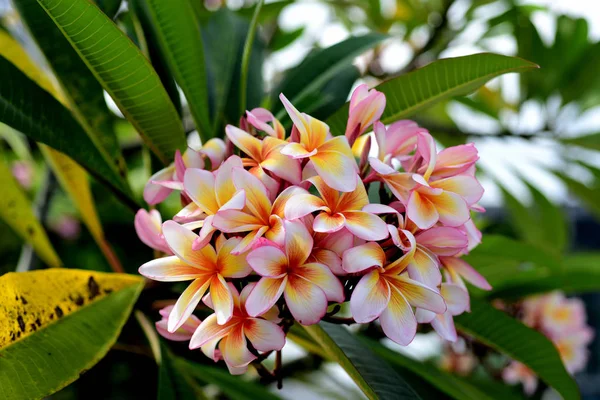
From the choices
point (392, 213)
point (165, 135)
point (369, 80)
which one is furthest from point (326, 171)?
point (369, 80)

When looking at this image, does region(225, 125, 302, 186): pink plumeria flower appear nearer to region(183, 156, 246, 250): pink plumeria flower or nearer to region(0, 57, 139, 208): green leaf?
region(183, 156, 246, 250): pink plumeria flower

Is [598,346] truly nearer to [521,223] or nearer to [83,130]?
[521,223]

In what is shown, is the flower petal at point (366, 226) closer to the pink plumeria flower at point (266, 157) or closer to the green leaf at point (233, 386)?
the pink plumeria flower at point (266, 157)

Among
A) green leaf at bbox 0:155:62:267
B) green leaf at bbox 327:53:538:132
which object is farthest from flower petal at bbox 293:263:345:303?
green leaf at bbox 0:155:62:267

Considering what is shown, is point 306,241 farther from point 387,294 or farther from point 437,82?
point 437,82

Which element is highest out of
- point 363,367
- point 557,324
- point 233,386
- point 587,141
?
point 363,367

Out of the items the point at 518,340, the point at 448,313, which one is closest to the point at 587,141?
the point at 518,340

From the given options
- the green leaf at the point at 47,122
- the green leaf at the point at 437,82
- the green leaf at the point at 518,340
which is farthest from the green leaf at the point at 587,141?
the green leaf at the point at 47,122
